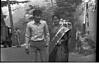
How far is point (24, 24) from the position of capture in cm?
342

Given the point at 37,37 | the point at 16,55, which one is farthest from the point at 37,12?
the point at 16,55

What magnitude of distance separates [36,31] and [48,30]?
0.67ft

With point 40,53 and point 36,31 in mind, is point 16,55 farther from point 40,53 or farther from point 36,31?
point 36,31

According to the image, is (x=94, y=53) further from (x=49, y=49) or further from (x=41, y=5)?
(x=41, y=5)

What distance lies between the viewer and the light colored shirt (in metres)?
3.43

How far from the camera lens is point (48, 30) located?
136 inches

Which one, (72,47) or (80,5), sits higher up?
(80,5)

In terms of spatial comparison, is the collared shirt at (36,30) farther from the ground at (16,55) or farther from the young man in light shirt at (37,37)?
the ground at (16,55)

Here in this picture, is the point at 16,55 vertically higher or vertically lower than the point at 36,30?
lower

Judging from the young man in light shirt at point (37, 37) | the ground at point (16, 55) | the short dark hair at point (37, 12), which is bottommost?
the ground at point (16, 55)

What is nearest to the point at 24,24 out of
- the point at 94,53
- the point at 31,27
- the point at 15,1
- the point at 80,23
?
the point at 31,27

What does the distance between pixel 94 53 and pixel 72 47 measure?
387mm

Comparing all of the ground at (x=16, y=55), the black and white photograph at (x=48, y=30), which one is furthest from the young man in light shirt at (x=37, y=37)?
the ground at (x=16, y=55)

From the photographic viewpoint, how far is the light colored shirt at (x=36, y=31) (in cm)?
343
